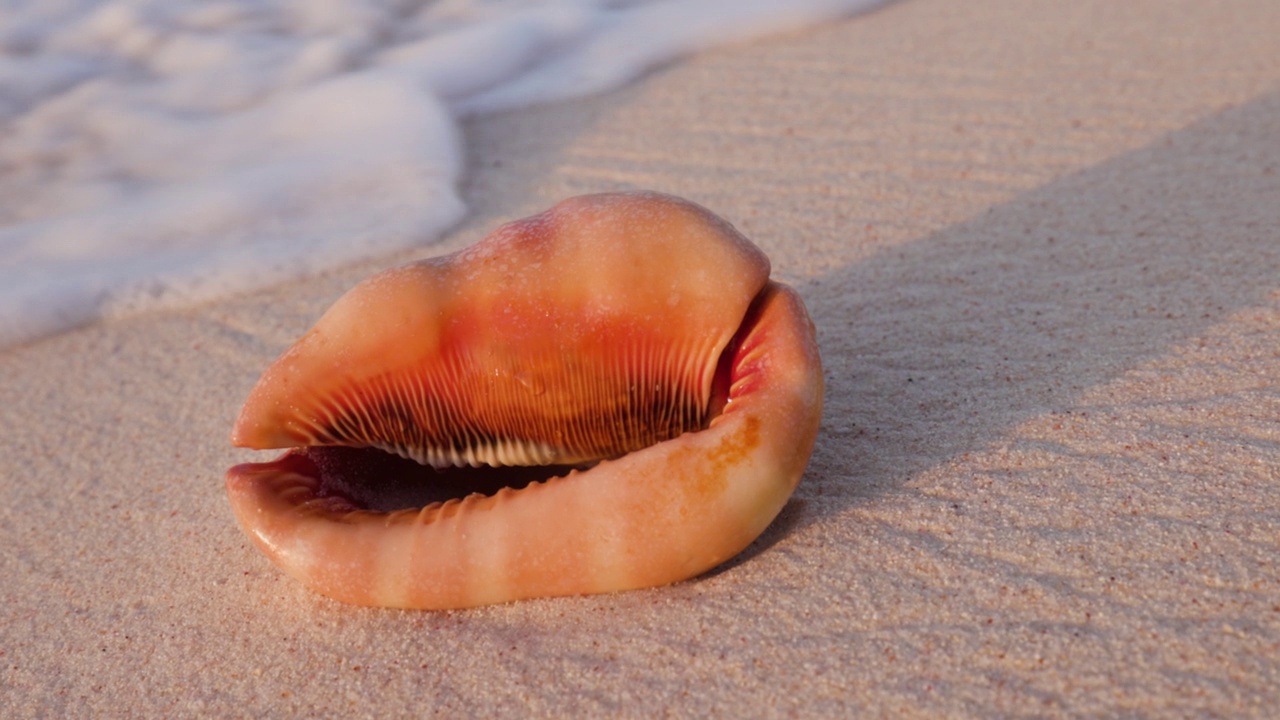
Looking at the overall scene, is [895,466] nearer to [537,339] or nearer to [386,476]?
[537,339]

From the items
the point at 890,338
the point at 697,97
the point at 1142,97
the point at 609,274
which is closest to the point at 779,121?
the point at 697,97

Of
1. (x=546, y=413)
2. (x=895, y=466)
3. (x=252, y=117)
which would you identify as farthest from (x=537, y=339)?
(x=252, y=117)

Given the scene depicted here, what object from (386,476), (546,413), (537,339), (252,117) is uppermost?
(537,339)

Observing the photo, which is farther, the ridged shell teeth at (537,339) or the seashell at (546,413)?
the ridged shell teeth at (537,339)

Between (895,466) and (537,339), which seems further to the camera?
(895,466)

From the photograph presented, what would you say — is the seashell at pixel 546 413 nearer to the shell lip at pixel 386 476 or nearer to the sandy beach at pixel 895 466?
the shell lip at pixel 386 476

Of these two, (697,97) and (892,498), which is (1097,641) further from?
(697,97)

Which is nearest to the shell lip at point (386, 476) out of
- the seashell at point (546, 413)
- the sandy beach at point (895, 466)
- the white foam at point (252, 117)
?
the seashell at point (546, 413)

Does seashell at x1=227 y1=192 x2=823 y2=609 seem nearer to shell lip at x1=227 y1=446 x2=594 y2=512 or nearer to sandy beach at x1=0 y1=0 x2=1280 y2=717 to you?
shell lip at x1=227 y1=446 x2=594 y2=512
